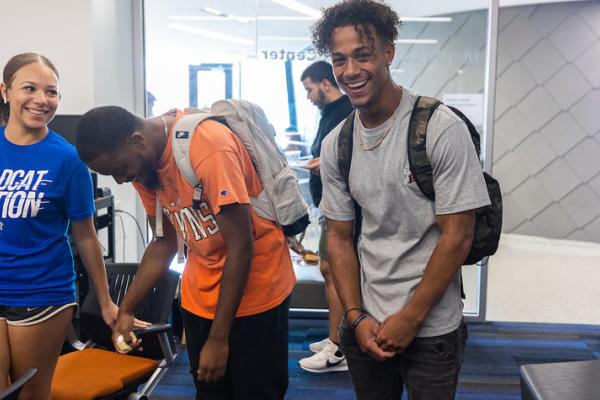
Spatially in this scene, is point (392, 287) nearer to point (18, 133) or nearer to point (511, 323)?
point (18, 133)

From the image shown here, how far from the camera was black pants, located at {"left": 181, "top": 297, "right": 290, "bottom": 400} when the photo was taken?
1.42 metres

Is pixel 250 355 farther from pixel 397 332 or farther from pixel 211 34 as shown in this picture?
pixel 211 34

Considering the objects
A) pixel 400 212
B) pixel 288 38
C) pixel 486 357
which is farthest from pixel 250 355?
pixel 288 38

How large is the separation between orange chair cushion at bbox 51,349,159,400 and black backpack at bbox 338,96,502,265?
0.96 meters

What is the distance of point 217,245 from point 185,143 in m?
0.25

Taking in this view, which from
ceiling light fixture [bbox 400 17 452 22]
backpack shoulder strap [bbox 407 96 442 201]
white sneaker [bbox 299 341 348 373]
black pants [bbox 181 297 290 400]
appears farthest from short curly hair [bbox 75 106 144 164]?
ceiling light fixture [bbox 400 17 452 22]

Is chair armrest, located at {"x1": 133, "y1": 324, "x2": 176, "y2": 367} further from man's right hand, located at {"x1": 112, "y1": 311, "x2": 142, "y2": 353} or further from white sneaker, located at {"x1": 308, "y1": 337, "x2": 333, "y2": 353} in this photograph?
white sneaker, located at {"x1": 308, "y1": 337, "x2": 333, "y2": 353}

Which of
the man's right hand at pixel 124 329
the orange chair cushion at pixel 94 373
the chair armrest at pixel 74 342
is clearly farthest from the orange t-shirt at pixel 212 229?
the chair armrest at pixel 74 342

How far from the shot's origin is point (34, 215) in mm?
1566

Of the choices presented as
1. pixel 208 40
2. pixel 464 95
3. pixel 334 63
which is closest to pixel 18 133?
pixel 334 63

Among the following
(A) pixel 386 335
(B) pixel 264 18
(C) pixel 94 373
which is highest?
(B) pixel 264 18

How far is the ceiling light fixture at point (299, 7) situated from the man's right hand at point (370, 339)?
278cm

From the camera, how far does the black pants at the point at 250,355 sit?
1.42m

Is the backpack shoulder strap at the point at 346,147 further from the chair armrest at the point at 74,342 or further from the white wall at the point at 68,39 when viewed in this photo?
the white wall at the point at 68,39
